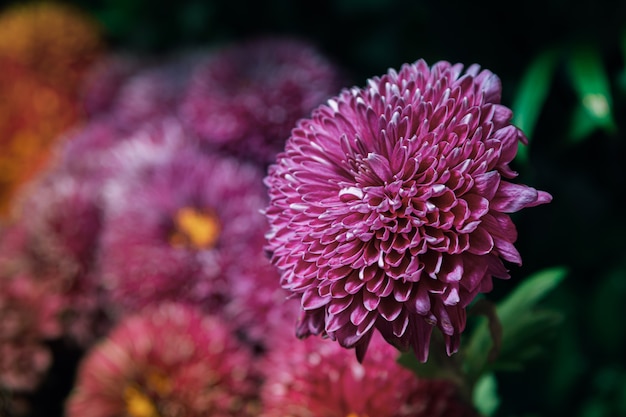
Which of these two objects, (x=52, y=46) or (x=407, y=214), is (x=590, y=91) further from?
(x=52, y=46)

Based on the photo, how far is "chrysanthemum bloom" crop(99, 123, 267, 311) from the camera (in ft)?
2.41

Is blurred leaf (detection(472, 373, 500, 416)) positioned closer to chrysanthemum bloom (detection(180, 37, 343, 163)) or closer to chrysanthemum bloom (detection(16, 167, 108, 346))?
chrysanthemum bloom (detection(180, 37, 343, 163))

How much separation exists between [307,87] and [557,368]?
0.44m

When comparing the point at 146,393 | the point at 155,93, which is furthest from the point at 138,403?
the point at 155,93

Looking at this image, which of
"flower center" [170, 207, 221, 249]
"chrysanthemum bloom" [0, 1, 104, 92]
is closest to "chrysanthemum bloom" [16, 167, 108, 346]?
"flower center" [170, 207, 221, 249]

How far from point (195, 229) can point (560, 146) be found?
458 mm

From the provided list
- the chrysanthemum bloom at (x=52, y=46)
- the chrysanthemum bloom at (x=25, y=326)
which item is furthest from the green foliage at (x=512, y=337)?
the chrysanthemum bloom at (x=52, y=46)

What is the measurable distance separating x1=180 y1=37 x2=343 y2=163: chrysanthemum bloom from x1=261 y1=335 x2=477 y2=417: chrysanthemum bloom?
312 mm

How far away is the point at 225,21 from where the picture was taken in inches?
45.6

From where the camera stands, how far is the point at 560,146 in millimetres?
828

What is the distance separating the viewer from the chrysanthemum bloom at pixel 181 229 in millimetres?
735

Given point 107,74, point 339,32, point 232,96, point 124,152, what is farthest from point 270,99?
point 107,74

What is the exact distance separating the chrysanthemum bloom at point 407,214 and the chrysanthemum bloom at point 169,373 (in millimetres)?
284

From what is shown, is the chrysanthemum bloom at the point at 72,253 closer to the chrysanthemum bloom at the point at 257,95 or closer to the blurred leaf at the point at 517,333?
the chrysanthemum bloom at the point at 257,95
